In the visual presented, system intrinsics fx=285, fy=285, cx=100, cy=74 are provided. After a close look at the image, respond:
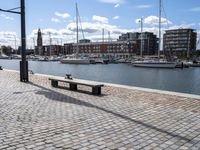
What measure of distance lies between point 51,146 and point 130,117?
300cm

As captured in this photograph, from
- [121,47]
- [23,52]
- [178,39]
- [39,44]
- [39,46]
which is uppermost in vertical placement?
[178,39]

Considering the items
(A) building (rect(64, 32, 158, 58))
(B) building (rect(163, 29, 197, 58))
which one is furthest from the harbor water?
(A) building (rect(64, 32, 158, 58))

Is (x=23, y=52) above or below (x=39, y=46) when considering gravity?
below

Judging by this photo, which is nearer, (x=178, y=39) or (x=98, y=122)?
(x=98, y=122)

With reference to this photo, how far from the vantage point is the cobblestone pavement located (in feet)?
19.1

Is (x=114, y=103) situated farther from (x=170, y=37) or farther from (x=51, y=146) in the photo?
(x=170, y=37)

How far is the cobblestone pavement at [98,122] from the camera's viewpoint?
229 inches

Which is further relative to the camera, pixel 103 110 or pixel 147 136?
pixel 103 110

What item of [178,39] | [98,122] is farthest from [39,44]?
[98,122]

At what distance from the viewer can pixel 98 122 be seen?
7406 millimetres

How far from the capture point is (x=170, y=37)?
14112 cm

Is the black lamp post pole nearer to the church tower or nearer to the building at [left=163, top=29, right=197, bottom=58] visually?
the building at [left=163, top=29, right=197, bottom=58]

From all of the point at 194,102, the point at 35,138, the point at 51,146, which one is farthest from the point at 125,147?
the point at 194,102

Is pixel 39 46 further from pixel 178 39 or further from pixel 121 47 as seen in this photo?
pixel 178 39
